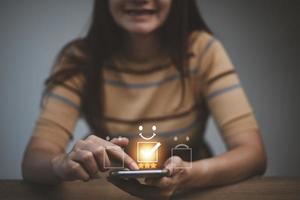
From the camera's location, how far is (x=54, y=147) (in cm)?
77

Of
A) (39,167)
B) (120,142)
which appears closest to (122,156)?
(120,142)

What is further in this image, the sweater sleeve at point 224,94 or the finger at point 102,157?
the sweater sleeve at point 224,94

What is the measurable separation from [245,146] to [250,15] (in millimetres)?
214

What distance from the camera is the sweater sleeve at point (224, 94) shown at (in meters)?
0.77

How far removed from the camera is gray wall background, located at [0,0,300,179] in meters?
0.78

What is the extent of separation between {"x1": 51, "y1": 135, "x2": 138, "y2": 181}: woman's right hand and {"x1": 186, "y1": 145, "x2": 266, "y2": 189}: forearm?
102 millimetres

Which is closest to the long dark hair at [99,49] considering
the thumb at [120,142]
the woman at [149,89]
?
the woman at [149,89]

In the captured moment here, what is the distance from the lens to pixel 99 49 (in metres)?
0.82

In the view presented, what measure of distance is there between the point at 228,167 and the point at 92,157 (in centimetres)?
22

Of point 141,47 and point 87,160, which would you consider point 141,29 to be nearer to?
point 141,47

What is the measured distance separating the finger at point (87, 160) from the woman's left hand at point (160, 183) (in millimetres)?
30

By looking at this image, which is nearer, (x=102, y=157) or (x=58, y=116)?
(x=102, y=157)

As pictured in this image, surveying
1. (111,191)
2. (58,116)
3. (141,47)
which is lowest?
(111,191)

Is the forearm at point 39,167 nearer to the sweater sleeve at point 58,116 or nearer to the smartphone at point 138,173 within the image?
the sweater sleeve at point 58,116
